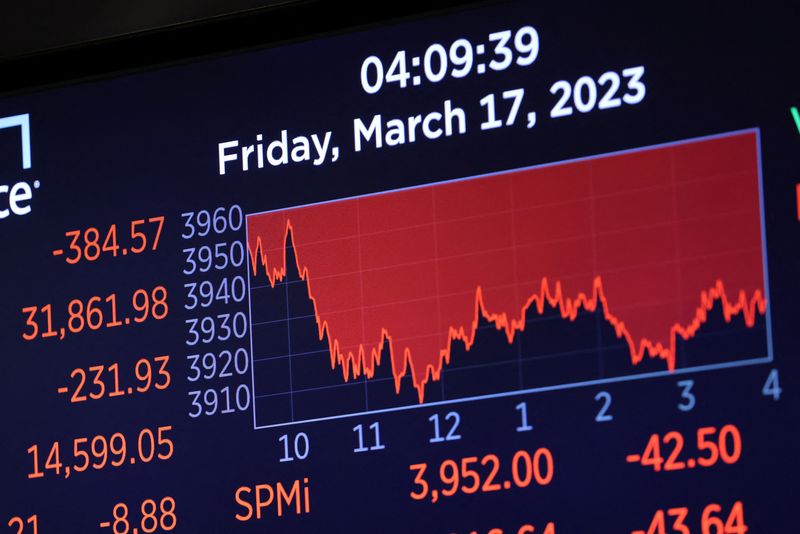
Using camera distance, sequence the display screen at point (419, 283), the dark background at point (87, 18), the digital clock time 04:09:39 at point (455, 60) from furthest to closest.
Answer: the dark background at point (87, 18) < the digital clock time 04:09:39 at point (455, 60) < the display screen at point (419, 283)

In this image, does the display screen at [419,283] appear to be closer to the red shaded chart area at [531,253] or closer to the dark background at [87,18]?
the red shaded chart area at [531,253]

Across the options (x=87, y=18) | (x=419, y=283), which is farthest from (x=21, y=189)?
(x=419, y=283)

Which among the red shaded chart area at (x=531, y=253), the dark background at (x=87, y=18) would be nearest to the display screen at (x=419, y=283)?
the red shaded chart area at (x=531, y=253)

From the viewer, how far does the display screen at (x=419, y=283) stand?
11.8 ft

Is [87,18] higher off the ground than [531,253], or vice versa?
[87,18]

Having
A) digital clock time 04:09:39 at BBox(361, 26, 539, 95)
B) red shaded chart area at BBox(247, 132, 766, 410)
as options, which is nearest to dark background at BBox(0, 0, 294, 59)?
digital clock time 04:09:39 at BBox(361, 26, 539, 95)

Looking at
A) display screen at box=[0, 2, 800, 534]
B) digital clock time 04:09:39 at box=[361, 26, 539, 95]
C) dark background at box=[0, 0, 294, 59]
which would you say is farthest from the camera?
dark background at box=[0, 0, 294, 59]

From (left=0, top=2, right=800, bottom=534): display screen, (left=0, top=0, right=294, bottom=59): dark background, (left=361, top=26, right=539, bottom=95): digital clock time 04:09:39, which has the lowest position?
(left=0, top=2, right=800, bottom=534): display screen

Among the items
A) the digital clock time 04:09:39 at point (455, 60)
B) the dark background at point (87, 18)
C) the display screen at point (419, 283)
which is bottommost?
the display screen at point (419, 283)

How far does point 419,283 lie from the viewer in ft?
12.7

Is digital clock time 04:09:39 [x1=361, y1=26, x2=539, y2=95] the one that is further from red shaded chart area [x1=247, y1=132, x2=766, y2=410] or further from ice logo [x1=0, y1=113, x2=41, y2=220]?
ice logo [x1=0, y1=113, x2=41, y2=220]

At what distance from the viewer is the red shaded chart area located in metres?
3.62

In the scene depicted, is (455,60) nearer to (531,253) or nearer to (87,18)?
(531,253)

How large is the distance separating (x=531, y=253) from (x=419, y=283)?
26cm
